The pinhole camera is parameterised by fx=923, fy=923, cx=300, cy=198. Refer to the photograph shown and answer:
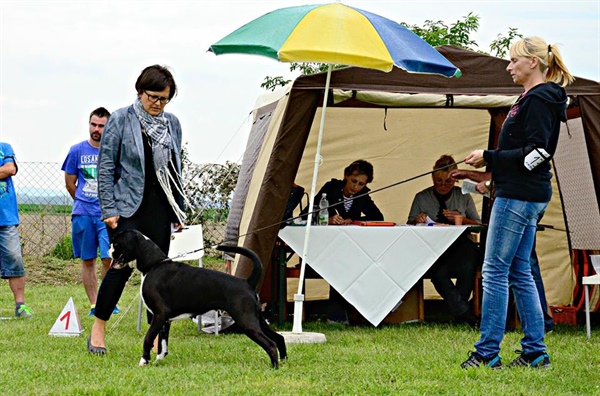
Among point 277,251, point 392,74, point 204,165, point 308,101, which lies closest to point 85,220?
point 277,251

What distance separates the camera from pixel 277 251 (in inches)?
254

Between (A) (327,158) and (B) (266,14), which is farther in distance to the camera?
(A) (327,158)

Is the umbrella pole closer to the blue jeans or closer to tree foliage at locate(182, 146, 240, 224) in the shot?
the blue jeans

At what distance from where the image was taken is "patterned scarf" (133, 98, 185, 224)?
15.9 feet

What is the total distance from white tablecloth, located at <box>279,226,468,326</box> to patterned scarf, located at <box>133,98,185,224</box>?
1350mm

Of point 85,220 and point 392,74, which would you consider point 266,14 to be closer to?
point 392,74

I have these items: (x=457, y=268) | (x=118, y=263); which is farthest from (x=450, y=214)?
(x=118, y=263)

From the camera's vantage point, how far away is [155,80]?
188 inches

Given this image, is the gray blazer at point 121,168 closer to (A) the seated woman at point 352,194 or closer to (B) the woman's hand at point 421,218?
(A) the seated woman at point 352,194

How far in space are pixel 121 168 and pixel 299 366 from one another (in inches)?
54.4

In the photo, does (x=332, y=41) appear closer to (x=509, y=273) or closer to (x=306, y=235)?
(x=306, y=235)

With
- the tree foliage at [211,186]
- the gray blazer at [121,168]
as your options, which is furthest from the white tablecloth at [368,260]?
the tree foliage at [211,186]

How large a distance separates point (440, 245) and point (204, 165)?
4.51 meters

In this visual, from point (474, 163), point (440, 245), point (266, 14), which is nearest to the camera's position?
point (474, 163)
